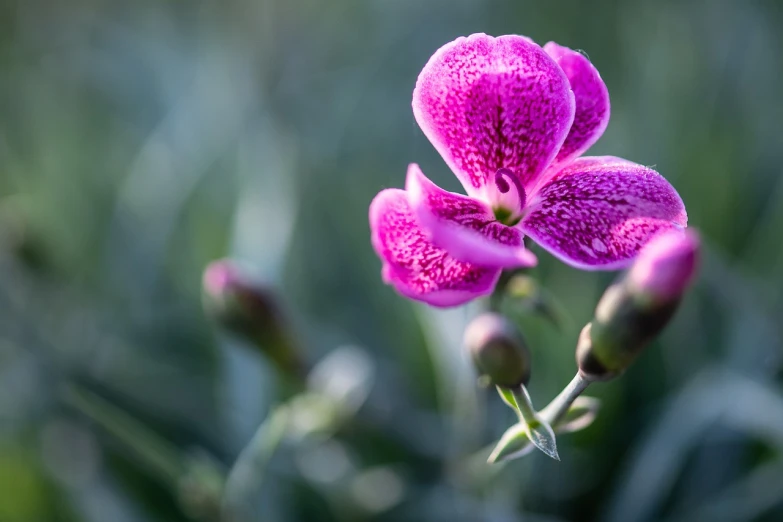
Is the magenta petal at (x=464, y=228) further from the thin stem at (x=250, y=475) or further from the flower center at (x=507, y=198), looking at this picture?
the thin stem at (x=250, y=475)

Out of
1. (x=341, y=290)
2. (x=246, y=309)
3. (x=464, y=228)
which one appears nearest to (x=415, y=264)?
(x=464, y=228)

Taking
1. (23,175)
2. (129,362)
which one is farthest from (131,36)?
(129,362)

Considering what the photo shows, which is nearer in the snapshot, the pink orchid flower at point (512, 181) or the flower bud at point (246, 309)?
the pink orchid flower at point (512, 181)

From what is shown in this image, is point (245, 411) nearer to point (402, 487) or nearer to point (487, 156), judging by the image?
point (402, 487)

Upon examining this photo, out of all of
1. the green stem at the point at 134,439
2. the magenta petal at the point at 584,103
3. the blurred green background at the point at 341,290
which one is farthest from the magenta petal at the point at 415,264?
the green stem at the point at 134,439

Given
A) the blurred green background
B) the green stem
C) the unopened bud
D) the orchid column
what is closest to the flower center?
the orchid column

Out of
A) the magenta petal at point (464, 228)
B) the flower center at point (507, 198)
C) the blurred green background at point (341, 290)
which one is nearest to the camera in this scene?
the magenta petal at point (464, 228)
